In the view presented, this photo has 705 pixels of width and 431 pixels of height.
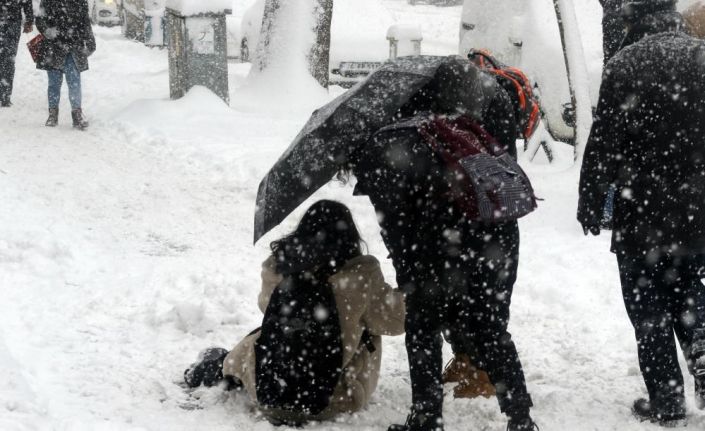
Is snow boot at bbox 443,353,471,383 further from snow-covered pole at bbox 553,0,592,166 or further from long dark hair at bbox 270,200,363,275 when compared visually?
snow-covered pole at bbox 553,0,592,166

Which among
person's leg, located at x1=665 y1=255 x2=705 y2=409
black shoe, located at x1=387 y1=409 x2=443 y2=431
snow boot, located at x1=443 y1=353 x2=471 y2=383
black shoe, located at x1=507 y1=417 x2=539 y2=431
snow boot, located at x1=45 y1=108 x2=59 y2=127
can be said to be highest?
person's leg, located at x1=665 y1=255 x2=705 y2=409

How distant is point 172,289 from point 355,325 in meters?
1.89

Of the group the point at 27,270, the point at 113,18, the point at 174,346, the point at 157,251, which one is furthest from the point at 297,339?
the point at 113,18

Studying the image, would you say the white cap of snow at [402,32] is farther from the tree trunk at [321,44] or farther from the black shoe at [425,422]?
the black shoe at [425,422]

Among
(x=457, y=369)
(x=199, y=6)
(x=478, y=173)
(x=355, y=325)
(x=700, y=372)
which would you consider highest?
(x=478, y=173)

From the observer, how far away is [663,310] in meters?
3.82

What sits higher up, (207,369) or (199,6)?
(199,6)

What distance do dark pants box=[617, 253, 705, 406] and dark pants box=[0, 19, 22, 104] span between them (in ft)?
30.3

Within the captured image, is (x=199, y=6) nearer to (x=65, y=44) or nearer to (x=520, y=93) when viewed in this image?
(x=65, y=44)

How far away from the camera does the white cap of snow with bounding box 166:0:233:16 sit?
1044cm

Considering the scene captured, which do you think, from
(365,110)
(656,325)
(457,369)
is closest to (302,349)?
(457,369)

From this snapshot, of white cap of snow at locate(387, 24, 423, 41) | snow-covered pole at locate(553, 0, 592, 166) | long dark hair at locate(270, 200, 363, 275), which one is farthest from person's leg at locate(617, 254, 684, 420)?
white cap of snow at locate(387, 24, 423, 41)

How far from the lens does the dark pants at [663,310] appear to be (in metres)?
3.79

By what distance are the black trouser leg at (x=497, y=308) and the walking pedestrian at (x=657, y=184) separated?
496 mm
